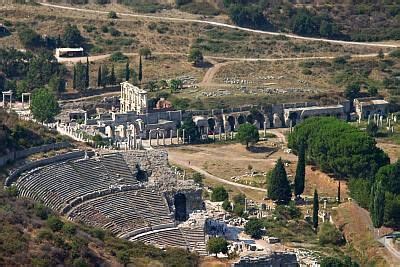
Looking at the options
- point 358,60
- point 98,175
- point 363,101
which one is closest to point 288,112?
point 363,101

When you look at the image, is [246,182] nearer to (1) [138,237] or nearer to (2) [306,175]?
(2) [306,175]

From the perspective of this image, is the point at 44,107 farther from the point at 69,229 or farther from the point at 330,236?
the point at 69,229

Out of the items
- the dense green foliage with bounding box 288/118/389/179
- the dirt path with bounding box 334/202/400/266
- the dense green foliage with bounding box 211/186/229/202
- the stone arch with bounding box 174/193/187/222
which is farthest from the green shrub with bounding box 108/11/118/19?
the stone arch with bounding box 174/193/187/222

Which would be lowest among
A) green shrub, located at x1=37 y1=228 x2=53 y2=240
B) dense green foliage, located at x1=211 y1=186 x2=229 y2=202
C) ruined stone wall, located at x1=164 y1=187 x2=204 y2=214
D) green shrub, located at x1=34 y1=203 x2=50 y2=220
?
dense green foliage, located at x1=211 y1=186 x2=229 y2=202

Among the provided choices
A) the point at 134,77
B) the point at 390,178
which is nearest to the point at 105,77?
the point at 134,77

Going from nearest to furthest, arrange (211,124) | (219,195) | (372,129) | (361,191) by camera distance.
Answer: (219,195) < (361,191) < (372,129) < (211,124)

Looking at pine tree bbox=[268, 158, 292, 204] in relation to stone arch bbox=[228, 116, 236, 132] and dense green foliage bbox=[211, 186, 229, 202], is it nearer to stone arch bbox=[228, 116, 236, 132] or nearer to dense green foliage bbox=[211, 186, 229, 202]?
dense green foliage bbox=[211, 186, 229, 202]
